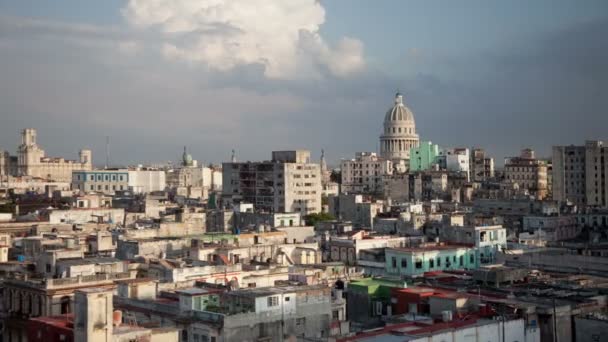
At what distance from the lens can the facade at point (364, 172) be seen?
15075cm

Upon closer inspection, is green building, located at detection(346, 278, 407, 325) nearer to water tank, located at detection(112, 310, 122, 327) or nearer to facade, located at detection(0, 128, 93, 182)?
water tank, located at detection(112, 310, 122, 327)

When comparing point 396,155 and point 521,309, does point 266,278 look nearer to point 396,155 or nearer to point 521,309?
point 521,309

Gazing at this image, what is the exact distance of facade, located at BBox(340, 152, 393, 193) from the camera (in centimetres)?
15075

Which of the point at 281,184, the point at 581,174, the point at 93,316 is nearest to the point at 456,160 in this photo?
the point at 581,174

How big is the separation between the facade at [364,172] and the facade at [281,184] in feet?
134

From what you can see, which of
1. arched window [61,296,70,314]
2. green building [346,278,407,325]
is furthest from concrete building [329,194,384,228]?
arched window [61,296,70,314]

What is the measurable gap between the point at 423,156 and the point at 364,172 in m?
14.3

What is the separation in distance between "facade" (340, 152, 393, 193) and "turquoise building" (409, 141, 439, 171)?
7805mm

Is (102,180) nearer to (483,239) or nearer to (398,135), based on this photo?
(398,135)

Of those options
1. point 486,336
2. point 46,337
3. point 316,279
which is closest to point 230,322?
point 46,337

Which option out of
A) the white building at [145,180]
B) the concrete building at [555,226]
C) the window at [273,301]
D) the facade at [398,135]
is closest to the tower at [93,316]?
the window at [273,301]

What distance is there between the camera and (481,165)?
164 meters

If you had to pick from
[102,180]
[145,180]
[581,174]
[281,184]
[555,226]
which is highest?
[145,180]

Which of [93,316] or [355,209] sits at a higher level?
[355,209]
